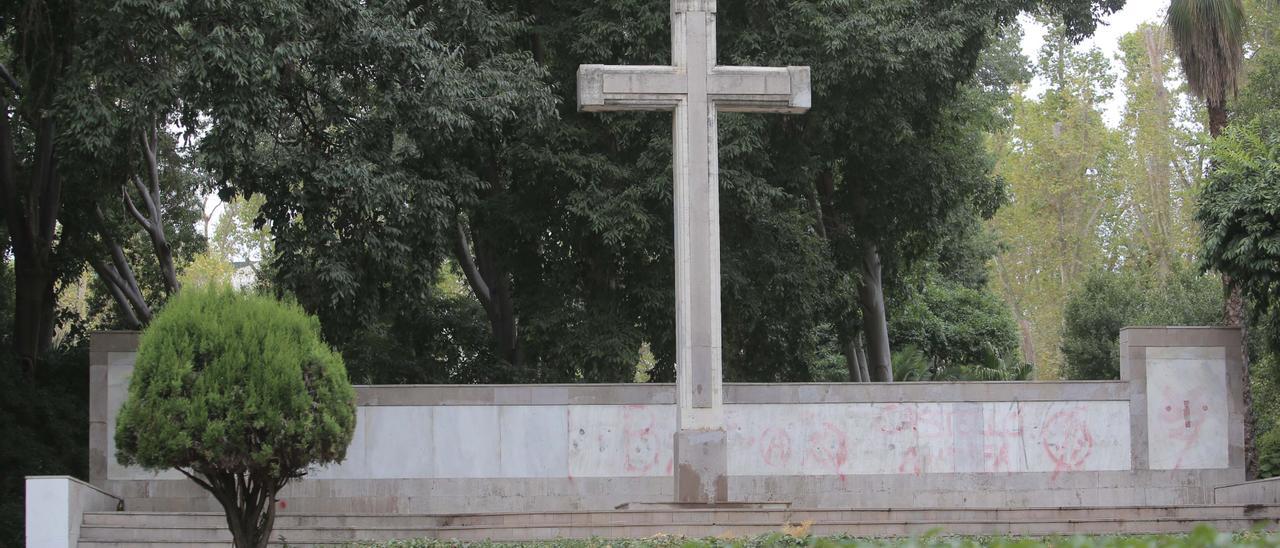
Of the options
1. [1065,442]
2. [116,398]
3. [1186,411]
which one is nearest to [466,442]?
[116,398]

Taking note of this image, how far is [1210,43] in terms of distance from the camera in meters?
22.8

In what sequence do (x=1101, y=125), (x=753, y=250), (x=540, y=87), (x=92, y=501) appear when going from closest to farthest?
(x=92, y=501)
(x=540, y=87)
(x=753, y=250)
(x=1101, y=125)

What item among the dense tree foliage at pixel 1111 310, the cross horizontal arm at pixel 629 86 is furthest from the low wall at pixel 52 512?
the dense tree foliage at pixel 1111 310

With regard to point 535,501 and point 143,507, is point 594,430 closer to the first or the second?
point 535,501

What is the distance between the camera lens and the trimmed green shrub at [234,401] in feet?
41.7

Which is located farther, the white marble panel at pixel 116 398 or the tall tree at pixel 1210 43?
the tall tree at pixel 1210 43

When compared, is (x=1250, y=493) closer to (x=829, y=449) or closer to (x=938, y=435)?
(x=938, y=435)

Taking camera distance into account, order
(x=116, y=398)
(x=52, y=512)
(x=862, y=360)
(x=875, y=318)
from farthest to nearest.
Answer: (x=862, y=360)
(x=875, y=318)
(x=116, y=398)
(x=52, y=512)

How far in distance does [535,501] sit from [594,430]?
4.27ft

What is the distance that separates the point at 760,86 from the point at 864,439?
559 cm

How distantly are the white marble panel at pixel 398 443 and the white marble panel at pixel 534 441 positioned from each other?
108cm

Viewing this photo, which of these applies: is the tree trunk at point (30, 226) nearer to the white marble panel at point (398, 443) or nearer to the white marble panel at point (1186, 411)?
the white marble panel at point (398, 443)

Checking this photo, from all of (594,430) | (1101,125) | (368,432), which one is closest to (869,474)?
(594,430)

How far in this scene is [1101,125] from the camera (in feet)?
140
